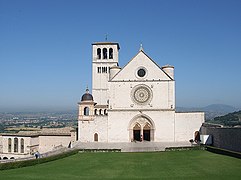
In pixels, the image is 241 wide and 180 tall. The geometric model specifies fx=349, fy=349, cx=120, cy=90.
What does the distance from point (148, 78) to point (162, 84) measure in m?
2.12

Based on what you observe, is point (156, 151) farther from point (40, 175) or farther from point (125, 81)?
point (40, 175)

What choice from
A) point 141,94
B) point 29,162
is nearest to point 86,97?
point 141,94

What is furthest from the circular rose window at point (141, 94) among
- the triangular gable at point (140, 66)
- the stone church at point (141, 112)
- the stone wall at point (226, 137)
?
the stone wall at point (226, 137)

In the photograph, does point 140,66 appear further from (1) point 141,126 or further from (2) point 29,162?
(2) point 29,162

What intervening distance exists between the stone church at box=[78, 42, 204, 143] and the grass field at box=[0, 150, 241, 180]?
1181 cm

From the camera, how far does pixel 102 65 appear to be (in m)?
58.5

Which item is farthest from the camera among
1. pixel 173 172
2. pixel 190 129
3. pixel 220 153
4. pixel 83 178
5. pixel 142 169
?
pixel 190 129

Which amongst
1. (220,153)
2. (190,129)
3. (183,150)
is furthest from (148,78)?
(220,153)

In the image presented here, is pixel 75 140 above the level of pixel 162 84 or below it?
below

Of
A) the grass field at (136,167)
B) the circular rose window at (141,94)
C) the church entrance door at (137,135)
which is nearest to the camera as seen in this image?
the grass field at (136,167)

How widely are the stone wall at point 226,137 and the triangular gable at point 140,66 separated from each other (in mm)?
10222

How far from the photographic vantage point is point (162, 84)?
1911 inches

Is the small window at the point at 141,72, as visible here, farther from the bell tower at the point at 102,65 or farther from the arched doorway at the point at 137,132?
the bell tower at the point at 102,65

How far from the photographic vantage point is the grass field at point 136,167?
79.6ft
